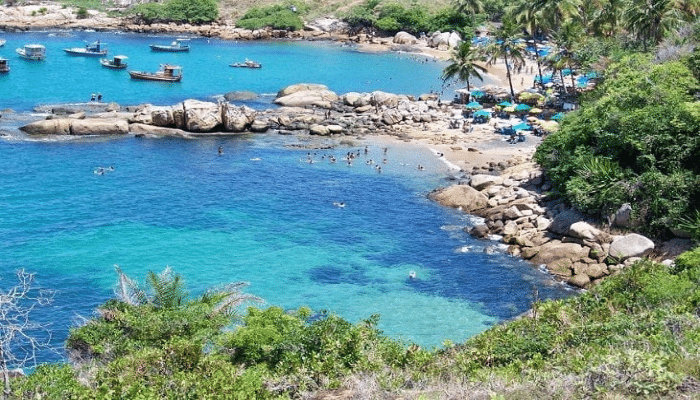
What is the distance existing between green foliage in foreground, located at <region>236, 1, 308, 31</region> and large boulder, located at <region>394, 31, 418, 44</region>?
20.7m

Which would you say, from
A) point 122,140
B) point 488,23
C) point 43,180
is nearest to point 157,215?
point 43,180

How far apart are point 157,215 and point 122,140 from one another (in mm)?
20699

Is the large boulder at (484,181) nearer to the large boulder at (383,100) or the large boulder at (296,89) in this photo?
the large boulder at (383,100)

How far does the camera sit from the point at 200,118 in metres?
70.8

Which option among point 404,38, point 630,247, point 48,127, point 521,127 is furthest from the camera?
point 404,38

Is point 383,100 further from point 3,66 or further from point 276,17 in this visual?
point 276,17

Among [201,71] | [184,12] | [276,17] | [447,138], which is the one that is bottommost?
[201,71]

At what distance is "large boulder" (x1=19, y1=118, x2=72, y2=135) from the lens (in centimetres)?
6781

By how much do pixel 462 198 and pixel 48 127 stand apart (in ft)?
126

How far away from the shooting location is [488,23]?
13175 centimetres

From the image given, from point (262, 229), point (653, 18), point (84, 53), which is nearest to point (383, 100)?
point (653, 18)

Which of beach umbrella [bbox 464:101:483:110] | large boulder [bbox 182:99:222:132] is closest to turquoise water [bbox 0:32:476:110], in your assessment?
beach umbrella [bbox 464:101:483:110]

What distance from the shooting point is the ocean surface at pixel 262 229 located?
3822cm

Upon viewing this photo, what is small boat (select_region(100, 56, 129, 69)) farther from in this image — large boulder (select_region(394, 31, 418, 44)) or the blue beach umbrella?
the blue beach umbrella
